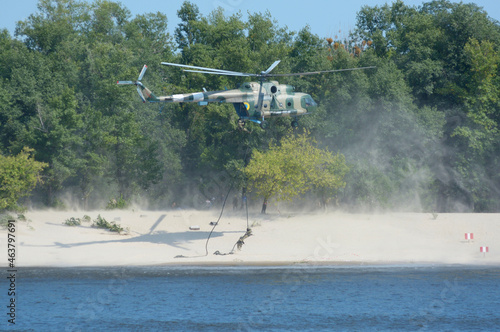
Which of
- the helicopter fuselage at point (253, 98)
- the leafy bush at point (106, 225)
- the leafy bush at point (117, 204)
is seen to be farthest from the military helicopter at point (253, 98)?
the leafy bush at point (117, 204)

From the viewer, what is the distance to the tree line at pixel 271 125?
200 feet

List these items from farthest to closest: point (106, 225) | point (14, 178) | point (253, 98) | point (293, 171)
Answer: point (293, 171)
point (106, 225)
point (14, 178)
point (253, 98)

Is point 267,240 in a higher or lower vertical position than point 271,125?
lower

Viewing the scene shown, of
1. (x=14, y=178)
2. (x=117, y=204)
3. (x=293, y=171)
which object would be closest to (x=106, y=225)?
(x=117, y=204)

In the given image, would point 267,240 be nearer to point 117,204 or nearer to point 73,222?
point 73,222

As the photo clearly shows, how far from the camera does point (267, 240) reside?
50.5 meters

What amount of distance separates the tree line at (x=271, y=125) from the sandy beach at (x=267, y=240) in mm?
5517

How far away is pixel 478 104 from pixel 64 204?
124 feet

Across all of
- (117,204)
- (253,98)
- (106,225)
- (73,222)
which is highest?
(253,98)

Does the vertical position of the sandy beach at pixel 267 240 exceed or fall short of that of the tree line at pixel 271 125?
it falls short

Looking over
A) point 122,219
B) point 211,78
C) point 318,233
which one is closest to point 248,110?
point 318,233

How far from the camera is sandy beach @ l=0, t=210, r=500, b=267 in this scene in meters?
46.7

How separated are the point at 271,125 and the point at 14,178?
22134mm

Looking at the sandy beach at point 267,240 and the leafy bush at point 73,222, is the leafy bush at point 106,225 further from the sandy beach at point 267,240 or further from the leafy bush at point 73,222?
the leafy bush at point 73,222
